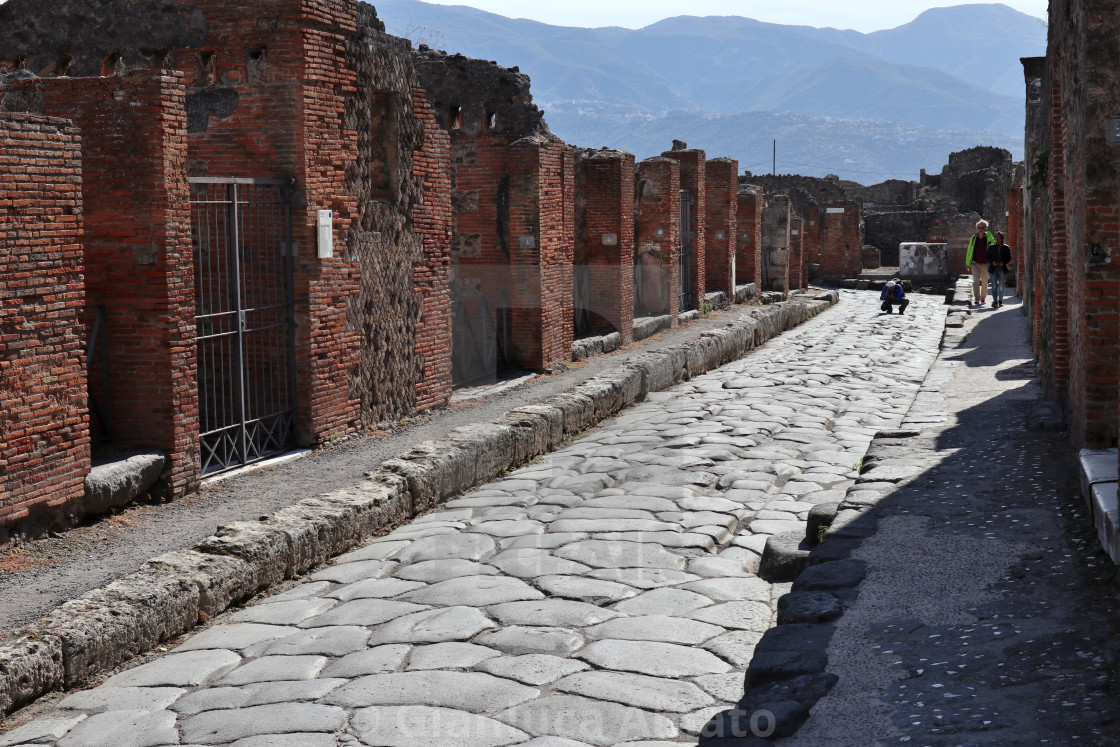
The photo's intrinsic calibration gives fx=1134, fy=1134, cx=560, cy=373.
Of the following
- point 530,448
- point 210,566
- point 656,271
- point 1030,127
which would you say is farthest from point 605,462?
point 1030,127

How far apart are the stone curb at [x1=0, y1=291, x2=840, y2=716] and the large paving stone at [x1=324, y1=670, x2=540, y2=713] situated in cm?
116

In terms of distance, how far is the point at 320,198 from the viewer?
346 inches

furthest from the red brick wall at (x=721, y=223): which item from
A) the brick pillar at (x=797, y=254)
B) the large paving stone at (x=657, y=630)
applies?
the large paving stone at (x=657, y=630)

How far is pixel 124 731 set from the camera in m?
4.15

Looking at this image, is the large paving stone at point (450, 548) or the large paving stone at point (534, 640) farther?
the large paving stone at point (450, 548)

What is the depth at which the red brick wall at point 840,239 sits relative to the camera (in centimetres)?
3312

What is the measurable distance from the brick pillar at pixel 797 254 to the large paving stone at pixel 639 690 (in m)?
25.3

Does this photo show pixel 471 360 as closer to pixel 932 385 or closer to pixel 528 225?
pixel 528 225

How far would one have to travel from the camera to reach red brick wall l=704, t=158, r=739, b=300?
21750 millimetres

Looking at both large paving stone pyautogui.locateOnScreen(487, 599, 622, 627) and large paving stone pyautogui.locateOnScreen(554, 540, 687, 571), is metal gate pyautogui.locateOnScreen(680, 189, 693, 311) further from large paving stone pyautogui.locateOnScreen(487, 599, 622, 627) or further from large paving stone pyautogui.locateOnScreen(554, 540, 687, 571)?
large paving stone pyautogui.locateOnScreen(487, 599, 622, 627)

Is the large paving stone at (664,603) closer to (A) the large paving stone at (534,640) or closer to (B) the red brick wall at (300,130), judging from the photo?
(A) the large paving stone at (534,640)

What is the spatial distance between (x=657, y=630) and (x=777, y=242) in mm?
22172

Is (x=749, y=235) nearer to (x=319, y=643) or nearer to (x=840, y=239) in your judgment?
(x=840, y=239)

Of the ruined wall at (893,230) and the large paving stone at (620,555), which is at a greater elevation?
the ruined wall at (893,230)
